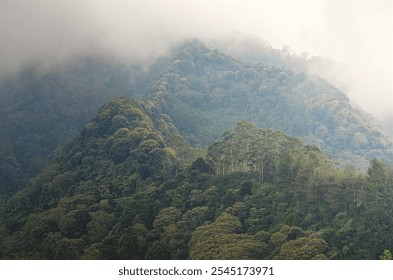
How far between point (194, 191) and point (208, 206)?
2294 millimetres

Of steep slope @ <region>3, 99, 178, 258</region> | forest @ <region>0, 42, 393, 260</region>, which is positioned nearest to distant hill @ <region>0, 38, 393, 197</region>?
forest @ <region>0, 42, 393, 260</region>

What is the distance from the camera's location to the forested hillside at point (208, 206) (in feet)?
115

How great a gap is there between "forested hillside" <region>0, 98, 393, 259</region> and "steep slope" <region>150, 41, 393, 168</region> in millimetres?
32716

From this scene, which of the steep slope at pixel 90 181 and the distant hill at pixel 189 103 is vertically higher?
the distant hill at pixel 189 103

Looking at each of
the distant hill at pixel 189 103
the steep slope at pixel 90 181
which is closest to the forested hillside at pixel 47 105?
the distant hill at pixel 189 103

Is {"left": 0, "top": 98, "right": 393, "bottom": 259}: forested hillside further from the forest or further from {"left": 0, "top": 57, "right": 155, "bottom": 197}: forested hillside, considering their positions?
{"left": 0, "top": 57, "right": 155, "bottom": 197}: forested hillside

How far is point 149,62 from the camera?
134 m

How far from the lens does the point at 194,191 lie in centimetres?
4434

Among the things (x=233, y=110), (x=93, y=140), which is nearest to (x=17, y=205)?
(x=93, y=140)

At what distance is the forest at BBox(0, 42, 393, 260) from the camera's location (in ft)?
117

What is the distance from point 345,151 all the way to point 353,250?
6715cm

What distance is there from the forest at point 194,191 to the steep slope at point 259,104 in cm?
55

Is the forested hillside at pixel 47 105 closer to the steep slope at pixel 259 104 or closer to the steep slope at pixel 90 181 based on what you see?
the steep slope at pixel 259 104

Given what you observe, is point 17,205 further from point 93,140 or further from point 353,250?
point 353,250
